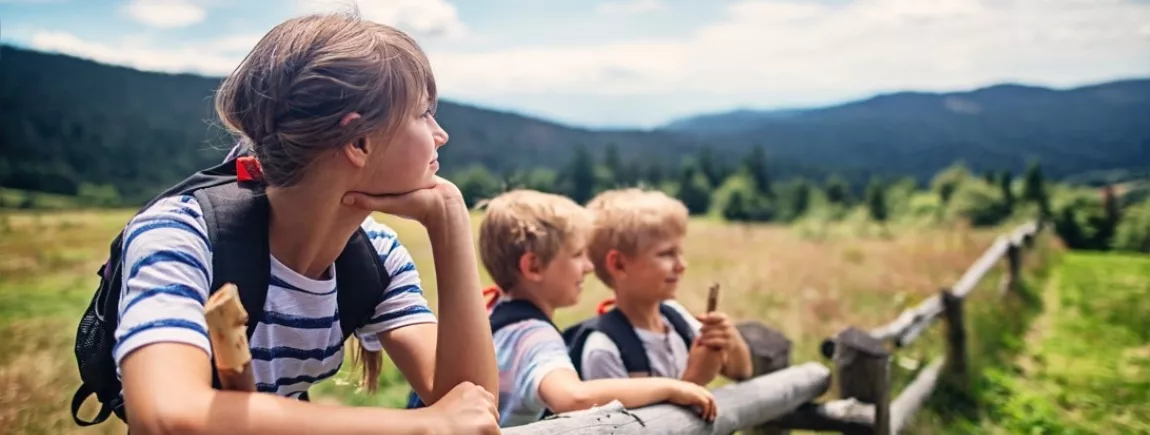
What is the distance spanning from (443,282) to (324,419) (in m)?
0.54

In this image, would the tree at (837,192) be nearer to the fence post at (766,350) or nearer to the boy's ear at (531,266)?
the fence post at (766,350)

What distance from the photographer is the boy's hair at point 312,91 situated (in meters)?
1.65

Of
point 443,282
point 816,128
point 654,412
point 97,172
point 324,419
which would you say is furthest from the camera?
point 816,128

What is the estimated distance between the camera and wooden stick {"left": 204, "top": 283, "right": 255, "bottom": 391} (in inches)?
47.1

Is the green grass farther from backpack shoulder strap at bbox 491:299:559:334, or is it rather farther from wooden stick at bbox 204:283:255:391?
wooden stick at bbox 204:283:255:391

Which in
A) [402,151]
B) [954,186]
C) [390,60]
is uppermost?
[390,60]

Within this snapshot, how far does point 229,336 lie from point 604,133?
94.1m

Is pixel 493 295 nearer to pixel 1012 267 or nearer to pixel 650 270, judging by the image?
pixel 650 270

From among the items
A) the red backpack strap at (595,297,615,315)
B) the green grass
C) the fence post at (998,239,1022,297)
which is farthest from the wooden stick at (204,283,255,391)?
the fence post at (998,239,1022,297)

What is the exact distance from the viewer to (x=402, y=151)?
5.88 feet

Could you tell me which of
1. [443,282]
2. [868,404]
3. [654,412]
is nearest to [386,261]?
[443,282]

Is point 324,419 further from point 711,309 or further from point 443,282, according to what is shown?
point 711,309

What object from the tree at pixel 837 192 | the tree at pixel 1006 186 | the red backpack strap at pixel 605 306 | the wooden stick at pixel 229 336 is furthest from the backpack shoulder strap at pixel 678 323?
the tree at pixel 837 192

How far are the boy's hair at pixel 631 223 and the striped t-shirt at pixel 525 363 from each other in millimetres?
783
